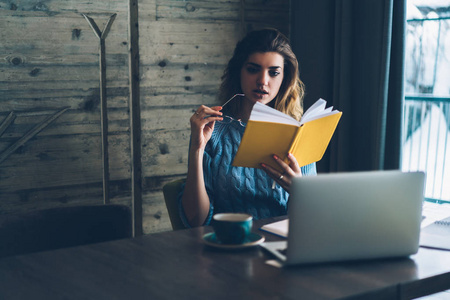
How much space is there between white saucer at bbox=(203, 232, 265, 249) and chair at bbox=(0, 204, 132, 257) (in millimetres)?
357

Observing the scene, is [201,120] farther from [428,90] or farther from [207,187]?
[428,90]

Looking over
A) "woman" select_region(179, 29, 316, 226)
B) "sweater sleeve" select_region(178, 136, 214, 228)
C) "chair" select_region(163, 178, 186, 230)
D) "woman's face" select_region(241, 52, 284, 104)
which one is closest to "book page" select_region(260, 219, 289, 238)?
"woman" select_region(179, 29, 316, 226)

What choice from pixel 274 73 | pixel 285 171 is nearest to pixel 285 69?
pixel 274 73

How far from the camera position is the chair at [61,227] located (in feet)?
4.44

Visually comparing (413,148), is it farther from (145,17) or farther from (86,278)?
(86,278)

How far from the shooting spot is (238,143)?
73.2 inches

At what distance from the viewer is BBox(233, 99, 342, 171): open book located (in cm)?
135

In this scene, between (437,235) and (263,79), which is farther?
(263,79)

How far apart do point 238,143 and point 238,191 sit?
0.23m

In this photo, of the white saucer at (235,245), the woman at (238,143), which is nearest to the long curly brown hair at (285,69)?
the woman at (238,143)

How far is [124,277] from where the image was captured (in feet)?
3.30

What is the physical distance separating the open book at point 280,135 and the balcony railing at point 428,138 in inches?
57.5

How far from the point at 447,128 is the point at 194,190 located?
173 cm

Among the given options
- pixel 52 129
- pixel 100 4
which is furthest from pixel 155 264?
pixel 100 4
